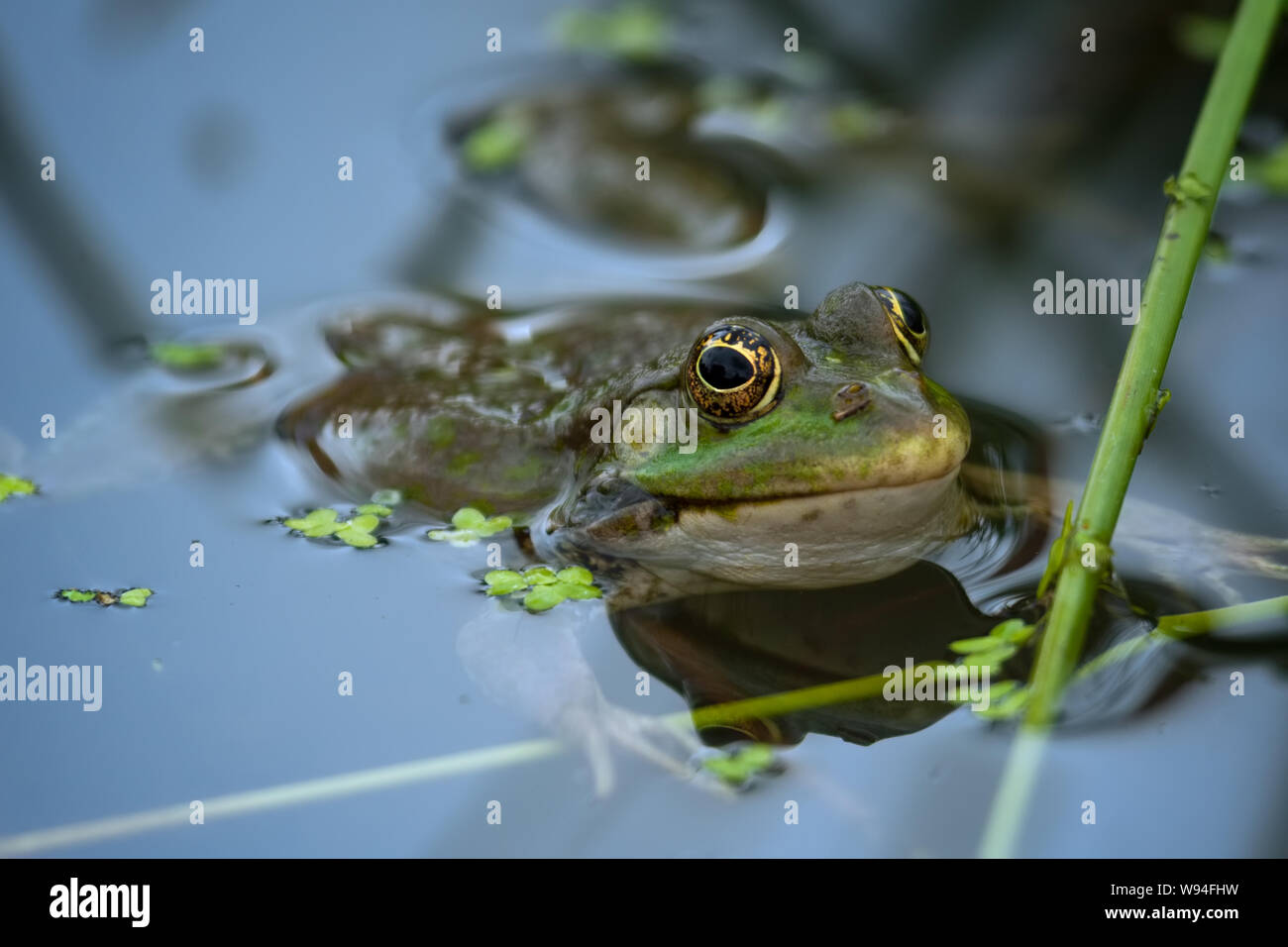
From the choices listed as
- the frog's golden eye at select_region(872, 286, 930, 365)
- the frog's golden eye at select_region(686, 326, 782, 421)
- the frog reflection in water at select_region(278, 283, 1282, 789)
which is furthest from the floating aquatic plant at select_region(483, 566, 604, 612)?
the frog's golden eye at select_region(872, 286, 930, 365)

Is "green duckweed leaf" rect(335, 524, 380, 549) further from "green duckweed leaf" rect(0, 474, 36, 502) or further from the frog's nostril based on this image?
the frog's nostril

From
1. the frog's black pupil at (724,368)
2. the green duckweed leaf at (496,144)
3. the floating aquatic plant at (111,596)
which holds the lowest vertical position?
the floating aquatic plant at (111,596)

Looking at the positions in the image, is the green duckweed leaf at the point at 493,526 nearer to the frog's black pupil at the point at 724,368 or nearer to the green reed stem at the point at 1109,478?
the frog's black pupil at the point at 724,368

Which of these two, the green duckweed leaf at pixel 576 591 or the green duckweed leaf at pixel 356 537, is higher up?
the green duckweed leaf at pixel 356 537

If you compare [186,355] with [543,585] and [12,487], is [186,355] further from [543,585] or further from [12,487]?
[543,585]

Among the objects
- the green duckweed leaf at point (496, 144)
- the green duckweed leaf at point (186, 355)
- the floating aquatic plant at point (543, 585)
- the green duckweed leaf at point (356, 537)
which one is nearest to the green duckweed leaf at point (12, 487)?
the green duckweed leaf at point (186, 355)

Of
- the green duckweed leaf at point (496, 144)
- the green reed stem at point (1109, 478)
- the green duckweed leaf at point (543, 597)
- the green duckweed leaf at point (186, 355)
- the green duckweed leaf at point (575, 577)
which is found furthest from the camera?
the green duckweed leaf at point (496, 144)
